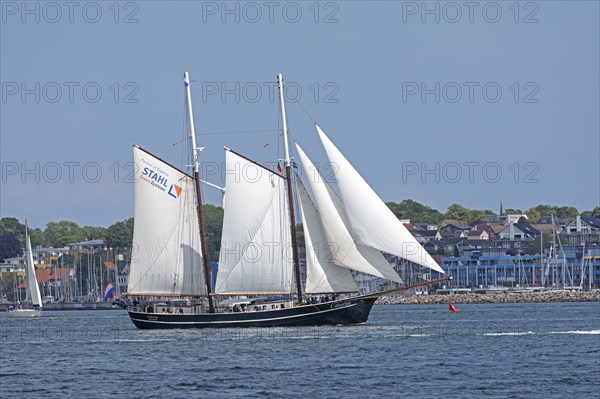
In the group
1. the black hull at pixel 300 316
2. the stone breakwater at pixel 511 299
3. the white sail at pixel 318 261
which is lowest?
the stone breakwater at pixel 511 299

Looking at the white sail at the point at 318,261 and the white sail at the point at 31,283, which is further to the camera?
the white sail at the point at 31,283

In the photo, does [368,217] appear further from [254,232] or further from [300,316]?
[300,316]

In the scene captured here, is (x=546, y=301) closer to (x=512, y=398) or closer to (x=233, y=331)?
(x=233, y=331)

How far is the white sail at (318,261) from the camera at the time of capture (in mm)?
76312

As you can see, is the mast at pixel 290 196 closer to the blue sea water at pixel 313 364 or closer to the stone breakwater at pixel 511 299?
the blue sea water at pixel 313 364

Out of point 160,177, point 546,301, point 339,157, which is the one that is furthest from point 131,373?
point 546,301

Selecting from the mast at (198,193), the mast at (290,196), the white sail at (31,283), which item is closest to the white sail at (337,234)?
the mast at (290,196)

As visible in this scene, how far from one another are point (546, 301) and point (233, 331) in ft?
328

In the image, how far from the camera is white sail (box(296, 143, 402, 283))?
245ft

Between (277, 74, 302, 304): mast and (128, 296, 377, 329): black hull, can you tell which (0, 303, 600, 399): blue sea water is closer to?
(128, 296, 377, 329): black hull

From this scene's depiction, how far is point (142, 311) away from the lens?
83938 millimetres

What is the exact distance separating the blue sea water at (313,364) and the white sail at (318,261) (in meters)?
2.37

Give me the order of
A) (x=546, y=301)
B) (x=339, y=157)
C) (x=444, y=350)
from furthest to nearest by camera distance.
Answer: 1. (x=546, y=301)
2. (x=339, y=157)
3. (x=444, y=350)

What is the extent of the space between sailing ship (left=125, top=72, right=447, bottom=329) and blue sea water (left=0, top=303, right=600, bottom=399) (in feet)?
4.60
